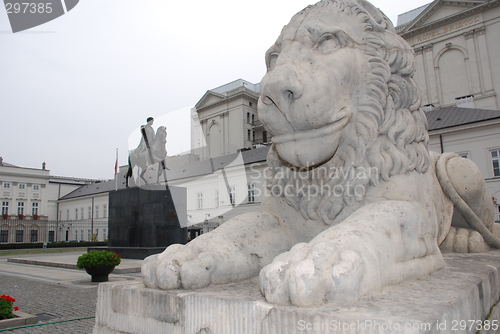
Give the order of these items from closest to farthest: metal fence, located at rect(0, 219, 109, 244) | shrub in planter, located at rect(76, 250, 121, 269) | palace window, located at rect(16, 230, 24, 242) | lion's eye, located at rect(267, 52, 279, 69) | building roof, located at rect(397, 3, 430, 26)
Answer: lion's eye, located at rect(267, 52, 279, 69) → shrub in planter, located at rect(76, 250, 121, 269) → building roof, located at rect(397, 3, 430, 26) → metal fence, located at rect(0, 219, 109, 244) → palace window, located at rect(16, 230, 24, 242)

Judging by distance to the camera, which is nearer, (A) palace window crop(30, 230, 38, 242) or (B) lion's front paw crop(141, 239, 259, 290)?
(B) lion's front paw crop(141, 239, 259, 290)

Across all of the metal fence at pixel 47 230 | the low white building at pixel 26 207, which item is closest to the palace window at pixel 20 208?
the low white building at pixel 26 207

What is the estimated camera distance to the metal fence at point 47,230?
162ft

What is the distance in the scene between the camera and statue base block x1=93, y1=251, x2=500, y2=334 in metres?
Answer: 1.19

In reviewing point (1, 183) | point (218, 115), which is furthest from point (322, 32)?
point (1, 183)

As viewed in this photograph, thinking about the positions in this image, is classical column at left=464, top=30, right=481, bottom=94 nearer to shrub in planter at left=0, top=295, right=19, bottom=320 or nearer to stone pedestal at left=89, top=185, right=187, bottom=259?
stone pedestal at left=89, top=185, right=187, bottom=259

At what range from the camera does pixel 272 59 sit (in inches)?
87.8

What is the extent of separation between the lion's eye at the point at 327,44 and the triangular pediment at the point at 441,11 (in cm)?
3277

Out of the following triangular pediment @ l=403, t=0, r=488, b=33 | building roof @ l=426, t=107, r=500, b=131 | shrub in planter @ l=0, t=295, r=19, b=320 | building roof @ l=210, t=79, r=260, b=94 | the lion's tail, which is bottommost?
shrub in planter @ l=0, t=295, r=19, b=320

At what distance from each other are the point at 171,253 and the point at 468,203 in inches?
101

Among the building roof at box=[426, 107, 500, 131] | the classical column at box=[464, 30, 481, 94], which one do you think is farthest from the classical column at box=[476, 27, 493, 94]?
the building roof at box=[426, 107, 500, 131]

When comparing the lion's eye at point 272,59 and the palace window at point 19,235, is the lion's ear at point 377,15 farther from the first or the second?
the palace window at point 19,235

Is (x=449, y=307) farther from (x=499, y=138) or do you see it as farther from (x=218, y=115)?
(x=218, y=115)

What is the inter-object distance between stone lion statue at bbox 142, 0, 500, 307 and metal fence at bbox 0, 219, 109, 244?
163ft
